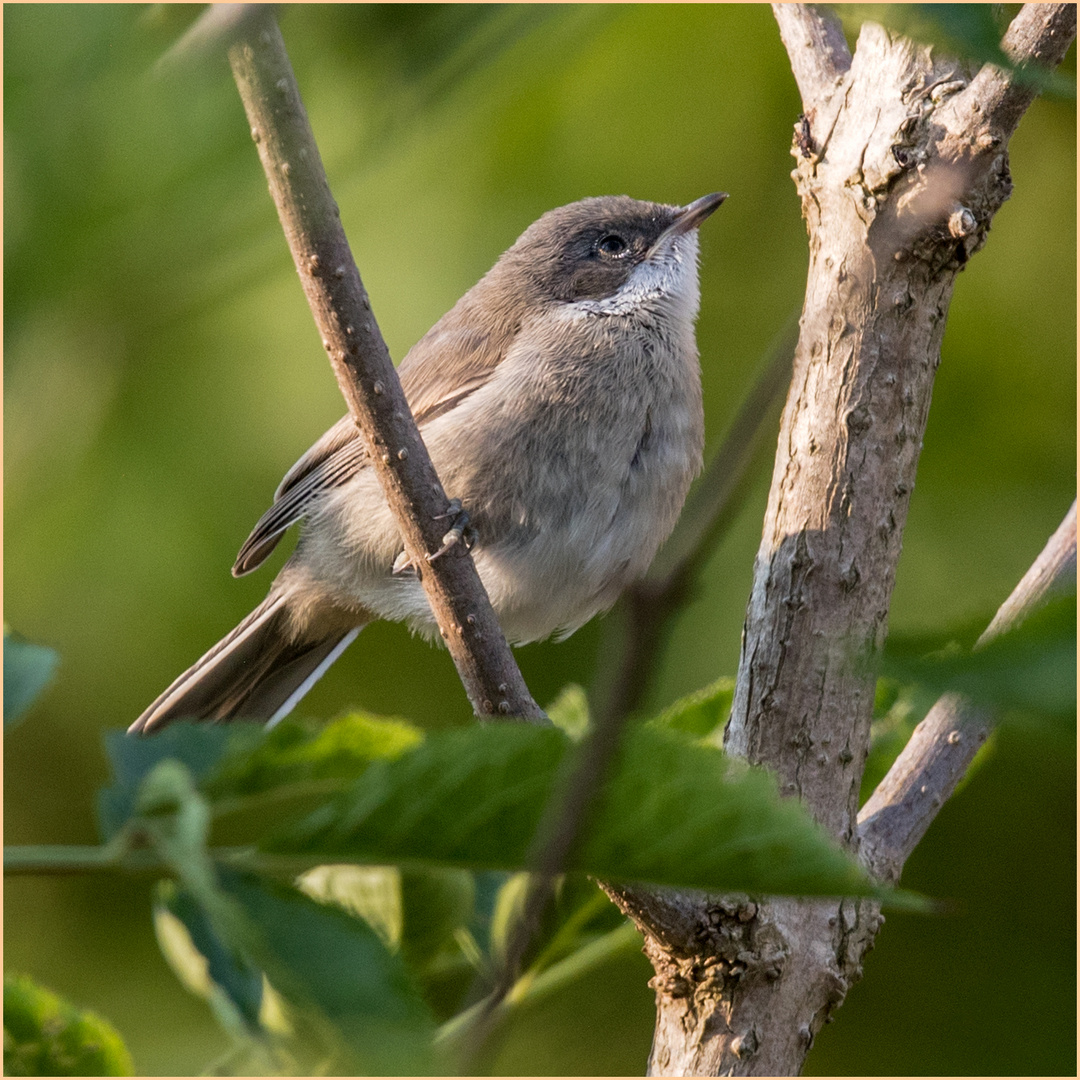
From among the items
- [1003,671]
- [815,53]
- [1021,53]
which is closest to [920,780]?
[1021,53]

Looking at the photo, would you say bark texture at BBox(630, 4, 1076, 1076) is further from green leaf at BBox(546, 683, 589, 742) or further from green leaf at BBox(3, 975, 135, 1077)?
green leaf at BBox(3, 975, 135, 1077)

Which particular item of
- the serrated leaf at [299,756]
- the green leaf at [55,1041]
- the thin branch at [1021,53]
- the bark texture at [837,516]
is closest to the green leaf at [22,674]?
the serrated leaf at [299,756]

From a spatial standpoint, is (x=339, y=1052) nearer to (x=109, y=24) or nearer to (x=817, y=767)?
(x=109, y=24)

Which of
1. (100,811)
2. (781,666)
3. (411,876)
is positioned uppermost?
(100,811)

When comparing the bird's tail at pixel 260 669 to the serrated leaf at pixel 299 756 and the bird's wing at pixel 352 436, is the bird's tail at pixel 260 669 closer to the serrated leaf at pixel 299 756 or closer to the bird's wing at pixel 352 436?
the bird's wing at pixel 352 436

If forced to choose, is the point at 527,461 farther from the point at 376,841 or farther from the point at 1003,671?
the point at 1003,671

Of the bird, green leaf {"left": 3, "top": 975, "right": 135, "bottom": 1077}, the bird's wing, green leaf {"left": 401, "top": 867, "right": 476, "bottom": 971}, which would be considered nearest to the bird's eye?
the bird

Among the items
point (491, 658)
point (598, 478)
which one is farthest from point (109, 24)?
point (598, 478)
